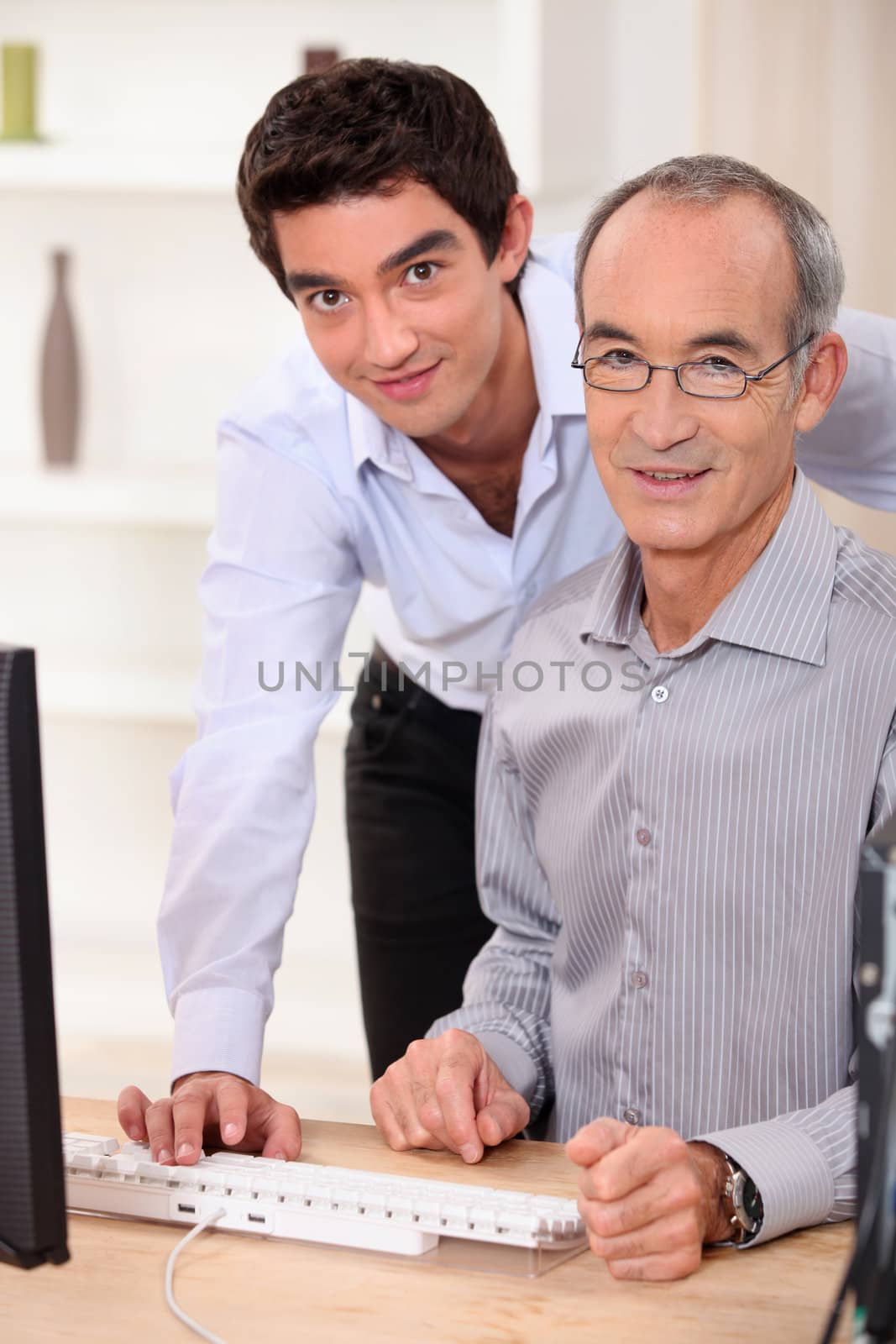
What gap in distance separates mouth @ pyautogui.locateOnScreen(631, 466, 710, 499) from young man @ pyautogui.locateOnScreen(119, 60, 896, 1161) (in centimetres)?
40

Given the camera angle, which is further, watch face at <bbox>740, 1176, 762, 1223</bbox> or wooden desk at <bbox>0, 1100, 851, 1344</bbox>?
watch face at <bbox>740, 1176, 762, 1223</bbox>

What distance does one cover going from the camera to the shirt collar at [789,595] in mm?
1430

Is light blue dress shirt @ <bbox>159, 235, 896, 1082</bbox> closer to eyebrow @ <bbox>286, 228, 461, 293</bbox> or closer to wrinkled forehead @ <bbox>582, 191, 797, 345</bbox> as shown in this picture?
eyebrow @ <bbox>286, 228, 461, 293</bbox>

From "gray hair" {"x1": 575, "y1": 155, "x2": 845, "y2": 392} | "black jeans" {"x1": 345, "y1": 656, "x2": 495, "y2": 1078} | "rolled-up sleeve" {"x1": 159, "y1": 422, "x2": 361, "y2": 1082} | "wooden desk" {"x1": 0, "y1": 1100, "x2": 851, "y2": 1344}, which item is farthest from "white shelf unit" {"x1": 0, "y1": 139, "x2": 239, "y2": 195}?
"wooden desk" {"x1": 0, "y1": 1100, "x2": 851, "y2": 1344}

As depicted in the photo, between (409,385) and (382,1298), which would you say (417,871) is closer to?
→ (409,385)

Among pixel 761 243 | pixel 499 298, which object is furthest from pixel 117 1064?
pixel 761 243

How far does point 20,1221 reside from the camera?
953 mm

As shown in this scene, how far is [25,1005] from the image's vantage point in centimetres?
92

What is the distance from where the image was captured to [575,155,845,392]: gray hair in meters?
1.40

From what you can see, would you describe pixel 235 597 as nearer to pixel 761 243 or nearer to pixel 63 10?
pixel 761 243

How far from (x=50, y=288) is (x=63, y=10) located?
62 cm

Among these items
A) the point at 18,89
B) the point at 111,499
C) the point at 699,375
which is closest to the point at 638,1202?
the point at 699,375

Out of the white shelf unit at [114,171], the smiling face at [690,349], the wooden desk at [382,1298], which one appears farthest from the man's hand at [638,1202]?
the white shelf unit at [114,171]

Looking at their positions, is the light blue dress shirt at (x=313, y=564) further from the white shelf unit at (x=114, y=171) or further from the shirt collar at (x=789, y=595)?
the white shelf unit at (x=114, y=171)
